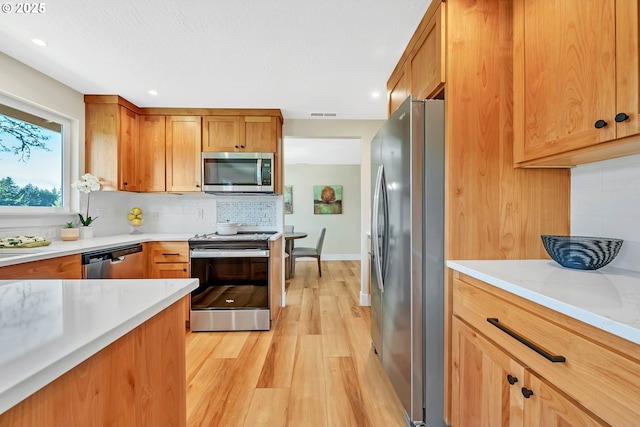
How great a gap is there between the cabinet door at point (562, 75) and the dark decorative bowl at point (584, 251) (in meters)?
0.37

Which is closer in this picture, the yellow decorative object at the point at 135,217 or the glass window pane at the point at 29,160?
the glass window pane at the point at 29,160

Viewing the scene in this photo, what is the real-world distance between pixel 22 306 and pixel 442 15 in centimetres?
196

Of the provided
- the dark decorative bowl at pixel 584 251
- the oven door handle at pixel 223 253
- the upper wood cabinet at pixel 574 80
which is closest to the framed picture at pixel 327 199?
the oven door handle at pixel 223 253

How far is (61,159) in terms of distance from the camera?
8.33 feet

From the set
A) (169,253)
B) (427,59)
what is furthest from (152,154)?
(427,59)

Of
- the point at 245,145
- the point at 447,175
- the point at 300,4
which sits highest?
the point at 300,4

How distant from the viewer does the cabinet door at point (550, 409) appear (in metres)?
0.70

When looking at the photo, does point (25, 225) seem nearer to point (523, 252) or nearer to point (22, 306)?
point (22, 306)

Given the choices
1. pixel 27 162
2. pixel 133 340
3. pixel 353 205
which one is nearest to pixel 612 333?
pixel 133 340

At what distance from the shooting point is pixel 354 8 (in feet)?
5.02

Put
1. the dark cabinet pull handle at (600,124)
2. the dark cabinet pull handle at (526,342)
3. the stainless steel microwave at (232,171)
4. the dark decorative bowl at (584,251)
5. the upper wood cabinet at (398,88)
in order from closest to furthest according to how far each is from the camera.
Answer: the dark cabinet pull handle at (526,342)
the dark cabinet pull handle at (600,124)
the dark decorative bowl at (584,251)
the upper wood cabinet at (398,88)
the stainless steel microwave at (232,171)

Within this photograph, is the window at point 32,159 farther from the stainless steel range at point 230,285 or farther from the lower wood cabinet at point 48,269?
the stainless steel range at point 230,285

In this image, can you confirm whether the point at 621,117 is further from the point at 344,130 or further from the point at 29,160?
the point at 29,160

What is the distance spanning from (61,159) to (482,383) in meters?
3.59
